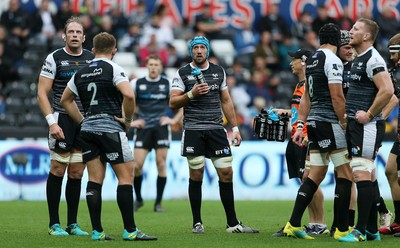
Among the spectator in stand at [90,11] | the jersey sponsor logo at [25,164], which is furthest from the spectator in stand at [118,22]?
the jersey sponsor logo at [25,164]

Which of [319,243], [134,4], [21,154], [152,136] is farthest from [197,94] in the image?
[134,4]

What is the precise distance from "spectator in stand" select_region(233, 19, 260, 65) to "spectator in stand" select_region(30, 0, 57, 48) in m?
4.97

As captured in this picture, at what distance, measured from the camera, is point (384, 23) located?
86.1 feet

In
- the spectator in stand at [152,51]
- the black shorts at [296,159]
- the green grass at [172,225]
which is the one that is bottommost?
the green grass at [172,225]

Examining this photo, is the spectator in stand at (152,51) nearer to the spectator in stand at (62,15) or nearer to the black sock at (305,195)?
the spectator in stand at (62,15)

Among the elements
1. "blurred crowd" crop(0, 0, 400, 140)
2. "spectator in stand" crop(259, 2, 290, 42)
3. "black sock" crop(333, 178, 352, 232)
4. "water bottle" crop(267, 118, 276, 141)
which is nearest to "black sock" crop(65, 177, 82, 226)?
"water bottle" crop(267, 118, 276, 141)

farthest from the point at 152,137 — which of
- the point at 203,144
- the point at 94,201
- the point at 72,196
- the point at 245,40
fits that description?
the point at 245,40

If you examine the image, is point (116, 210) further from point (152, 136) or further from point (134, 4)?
point (134, 4)

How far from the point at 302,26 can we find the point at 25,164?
10.1m

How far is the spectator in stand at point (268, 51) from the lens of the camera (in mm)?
24734

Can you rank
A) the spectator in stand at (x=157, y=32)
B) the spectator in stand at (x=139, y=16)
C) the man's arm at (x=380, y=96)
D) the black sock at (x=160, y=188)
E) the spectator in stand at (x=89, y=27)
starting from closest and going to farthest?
1. the man's arm at (x=380, y=96)
2. the black sock at (x=160, y=188)
3. the spectator in stand at (x=89, y=27)
4. the spectator in stand at (x=157, y=32)
5. the spectator in stand at (x=139, y=16)

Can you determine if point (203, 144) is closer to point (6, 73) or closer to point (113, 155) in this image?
point (113, 155)

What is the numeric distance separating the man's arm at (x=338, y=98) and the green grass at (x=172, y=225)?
4.86ft

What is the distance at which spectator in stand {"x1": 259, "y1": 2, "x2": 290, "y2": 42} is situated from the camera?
84.2 feet
